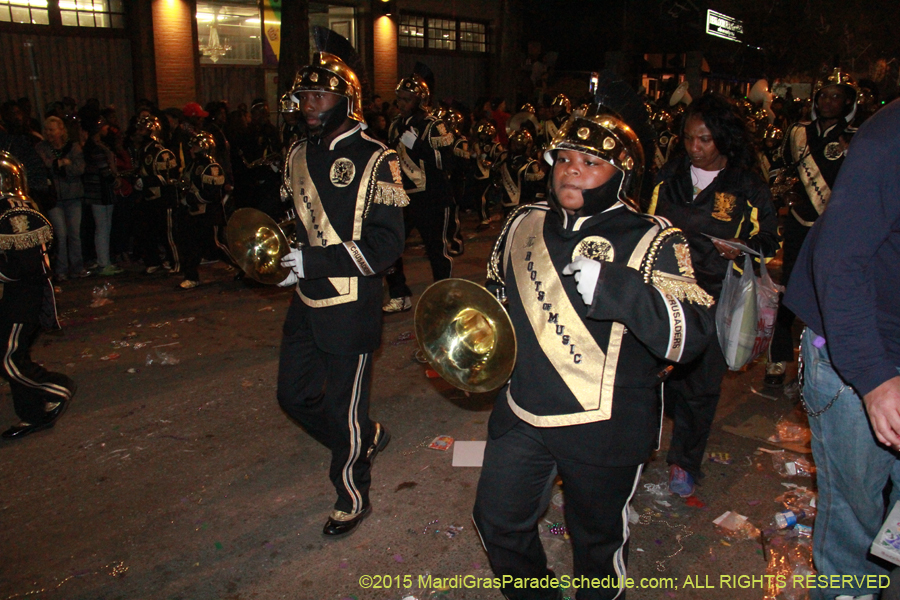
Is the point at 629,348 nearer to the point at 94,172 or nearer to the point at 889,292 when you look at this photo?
the point at 889,292

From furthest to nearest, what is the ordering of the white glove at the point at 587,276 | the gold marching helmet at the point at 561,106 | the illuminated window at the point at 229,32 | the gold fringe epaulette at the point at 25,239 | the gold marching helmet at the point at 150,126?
the illuminated window at the point at 229,32
the gold marching helmet at the point at 561,106
the gold marching helmet at the point at 150,126
the gold fringe epaulette at the point at 25,239
the white glove at the point at 587,276

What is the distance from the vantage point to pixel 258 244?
146 inches

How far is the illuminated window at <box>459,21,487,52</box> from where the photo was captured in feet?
75.9

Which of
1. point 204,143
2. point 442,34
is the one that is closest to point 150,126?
point 204,143

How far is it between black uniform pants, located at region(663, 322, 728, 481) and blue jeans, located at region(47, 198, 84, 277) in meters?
7.93

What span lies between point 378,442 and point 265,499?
2.43 ft

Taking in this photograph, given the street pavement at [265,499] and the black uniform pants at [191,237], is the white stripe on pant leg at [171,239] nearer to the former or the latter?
the black uniform pants at [191,237]

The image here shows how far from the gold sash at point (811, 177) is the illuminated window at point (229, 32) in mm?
13995

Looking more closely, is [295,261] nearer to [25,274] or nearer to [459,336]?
[459,336]

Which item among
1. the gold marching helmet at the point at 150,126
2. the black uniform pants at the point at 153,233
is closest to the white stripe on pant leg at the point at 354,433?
the black uniform pants at the point at 153,233

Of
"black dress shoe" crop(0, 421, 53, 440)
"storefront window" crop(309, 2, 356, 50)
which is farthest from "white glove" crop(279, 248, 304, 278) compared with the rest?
"storefront window" crop(309, 2, 356, 50)

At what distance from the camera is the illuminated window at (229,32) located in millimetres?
16016

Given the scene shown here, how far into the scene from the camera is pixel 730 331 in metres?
3.72

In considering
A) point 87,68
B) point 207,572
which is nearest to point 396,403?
point 207,572
